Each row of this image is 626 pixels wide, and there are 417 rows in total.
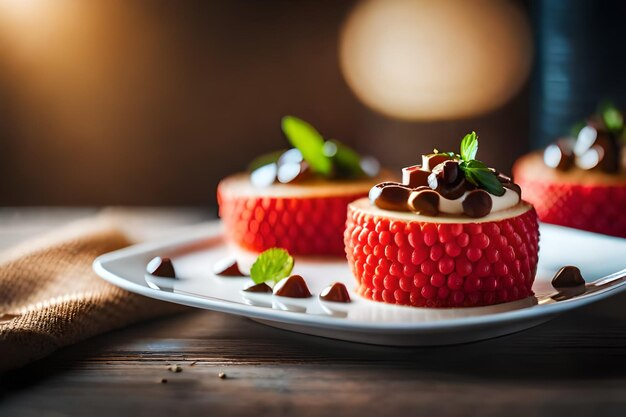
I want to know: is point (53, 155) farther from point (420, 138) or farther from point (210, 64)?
point (420, 138)

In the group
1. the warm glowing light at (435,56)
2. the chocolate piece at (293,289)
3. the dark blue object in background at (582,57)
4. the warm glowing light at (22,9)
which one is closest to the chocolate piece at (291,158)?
the chocolate piece at (293,289)

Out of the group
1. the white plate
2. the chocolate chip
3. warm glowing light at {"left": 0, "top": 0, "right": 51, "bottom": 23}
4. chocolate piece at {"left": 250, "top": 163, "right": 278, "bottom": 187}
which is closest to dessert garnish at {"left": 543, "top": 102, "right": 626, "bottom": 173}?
the white plate

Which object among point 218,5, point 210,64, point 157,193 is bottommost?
point 157,193

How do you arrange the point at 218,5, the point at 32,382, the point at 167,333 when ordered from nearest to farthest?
1. the point at 32,382
2. the point at 167,333
3. the point at 218,5

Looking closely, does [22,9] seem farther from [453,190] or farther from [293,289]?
[453,190]

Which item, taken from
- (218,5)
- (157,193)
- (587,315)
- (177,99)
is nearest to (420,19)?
(218,5)

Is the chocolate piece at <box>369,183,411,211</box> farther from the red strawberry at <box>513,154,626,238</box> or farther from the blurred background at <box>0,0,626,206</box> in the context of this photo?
the blurred background at <box>0,0,626,206</box>
